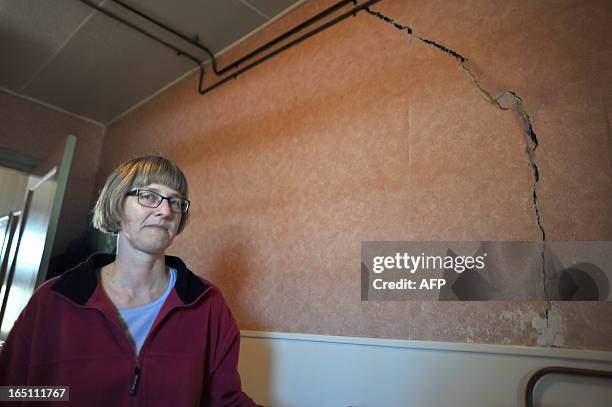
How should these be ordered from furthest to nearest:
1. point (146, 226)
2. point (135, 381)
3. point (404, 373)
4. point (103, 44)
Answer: point (103, 44)
point (404, 373)
point (146, 226)
point (135, 381)

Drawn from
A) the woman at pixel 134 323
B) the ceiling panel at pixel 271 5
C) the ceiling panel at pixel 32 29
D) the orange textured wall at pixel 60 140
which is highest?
the ceiling panel at pixel 271 5

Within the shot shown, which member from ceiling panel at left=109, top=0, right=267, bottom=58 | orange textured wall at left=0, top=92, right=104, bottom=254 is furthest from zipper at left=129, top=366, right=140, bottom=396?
orange textured wall at left=0, top=92, right=104, bottom=254

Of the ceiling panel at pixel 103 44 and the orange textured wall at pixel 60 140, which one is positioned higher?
the ceiling panel at pixel 103 44

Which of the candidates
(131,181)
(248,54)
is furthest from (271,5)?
(131,181)

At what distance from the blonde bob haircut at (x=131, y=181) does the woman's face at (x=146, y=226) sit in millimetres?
25

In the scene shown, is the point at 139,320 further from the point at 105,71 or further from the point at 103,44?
the point at 105,71

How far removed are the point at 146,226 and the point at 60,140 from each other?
2442 mm

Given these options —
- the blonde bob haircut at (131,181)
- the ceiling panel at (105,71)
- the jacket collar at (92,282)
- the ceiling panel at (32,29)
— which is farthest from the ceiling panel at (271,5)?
the jacket collar at (92,282)

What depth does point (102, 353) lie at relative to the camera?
94cm

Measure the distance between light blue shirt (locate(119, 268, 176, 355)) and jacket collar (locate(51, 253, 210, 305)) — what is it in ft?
0.26

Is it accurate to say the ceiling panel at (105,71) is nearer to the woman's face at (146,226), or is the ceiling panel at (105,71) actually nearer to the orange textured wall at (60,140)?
the orange textured wall at (60,140)

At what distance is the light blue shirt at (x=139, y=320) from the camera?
3.27 ft

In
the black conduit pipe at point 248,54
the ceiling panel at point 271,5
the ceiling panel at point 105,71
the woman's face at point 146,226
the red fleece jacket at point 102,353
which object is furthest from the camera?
the ceiling panel at point 105,71

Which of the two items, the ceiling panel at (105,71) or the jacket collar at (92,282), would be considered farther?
the ceiling panel at (105,71)
